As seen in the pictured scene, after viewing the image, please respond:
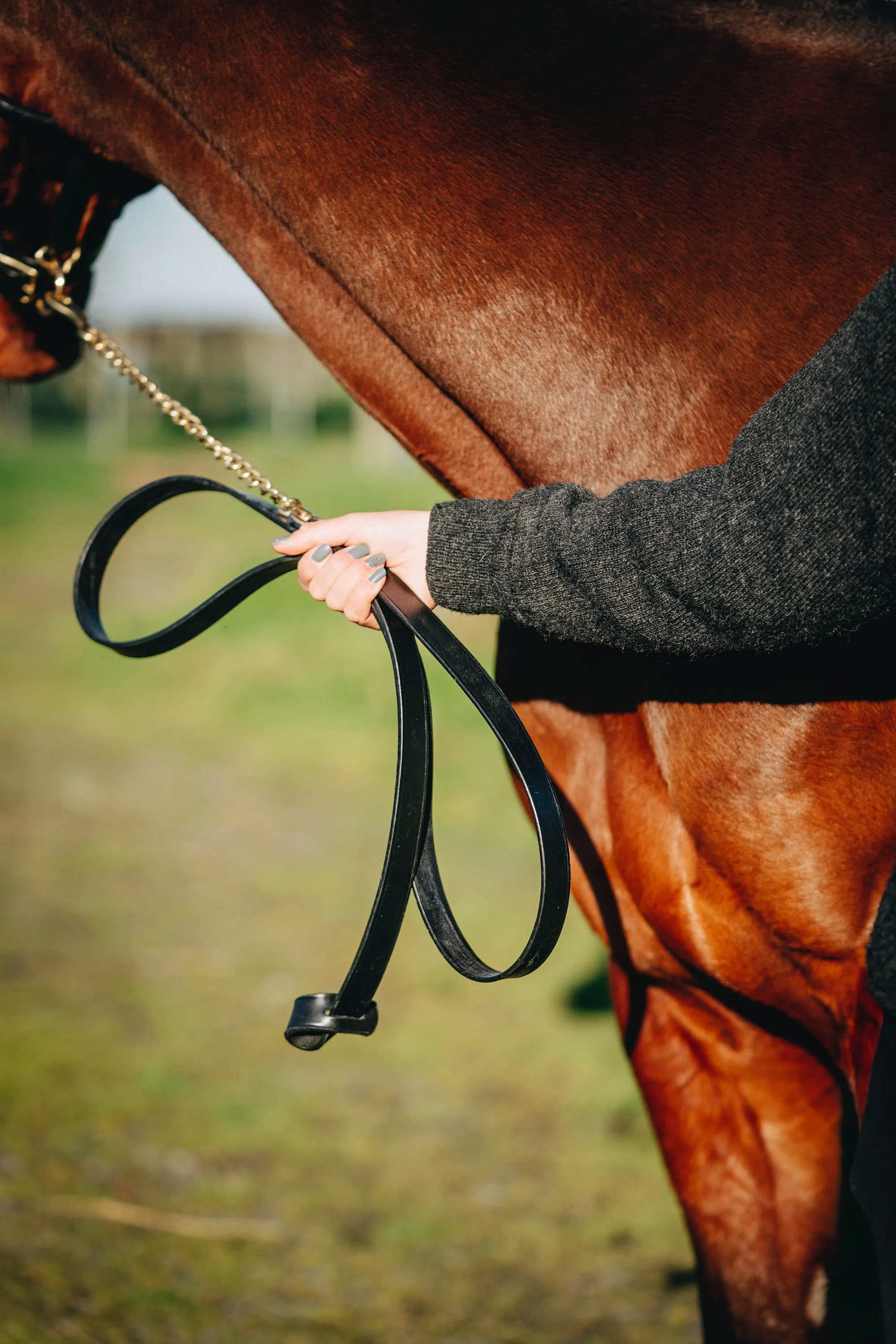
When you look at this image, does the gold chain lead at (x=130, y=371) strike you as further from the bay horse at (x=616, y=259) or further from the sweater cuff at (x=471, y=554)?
the sweater cuff at (x=471, y=554)

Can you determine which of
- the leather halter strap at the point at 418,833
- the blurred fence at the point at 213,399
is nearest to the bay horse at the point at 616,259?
the leather halter strap at the point at 418,833

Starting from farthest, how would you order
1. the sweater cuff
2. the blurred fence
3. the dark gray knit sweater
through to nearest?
1. the blurred fence
2. the sweater cuff
3. the dark gray knit sweater

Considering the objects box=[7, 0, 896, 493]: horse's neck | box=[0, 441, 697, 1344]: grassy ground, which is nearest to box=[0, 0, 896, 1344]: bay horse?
box=[7, 0, 896, 493]: horse's neck

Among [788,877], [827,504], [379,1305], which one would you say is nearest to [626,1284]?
[379,1305]

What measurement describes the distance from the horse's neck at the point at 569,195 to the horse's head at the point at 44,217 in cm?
16

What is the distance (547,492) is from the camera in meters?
1.04

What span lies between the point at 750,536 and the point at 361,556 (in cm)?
45

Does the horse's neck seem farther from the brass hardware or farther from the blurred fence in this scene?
the blurred fence

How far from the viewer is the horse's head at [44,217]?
136 cm

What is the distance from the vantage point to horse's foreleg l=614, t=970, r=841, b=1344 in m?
1.46

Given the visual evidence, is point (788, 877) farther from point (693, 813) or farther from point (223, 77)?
point (223, 77)

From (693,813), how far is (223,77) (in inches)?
38.2

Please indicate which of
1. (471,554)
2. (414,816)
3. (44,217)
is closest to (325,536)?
(471,554)

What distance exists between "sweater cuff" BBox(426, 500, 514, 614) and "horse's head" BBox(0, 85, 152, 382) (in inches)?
27.5
